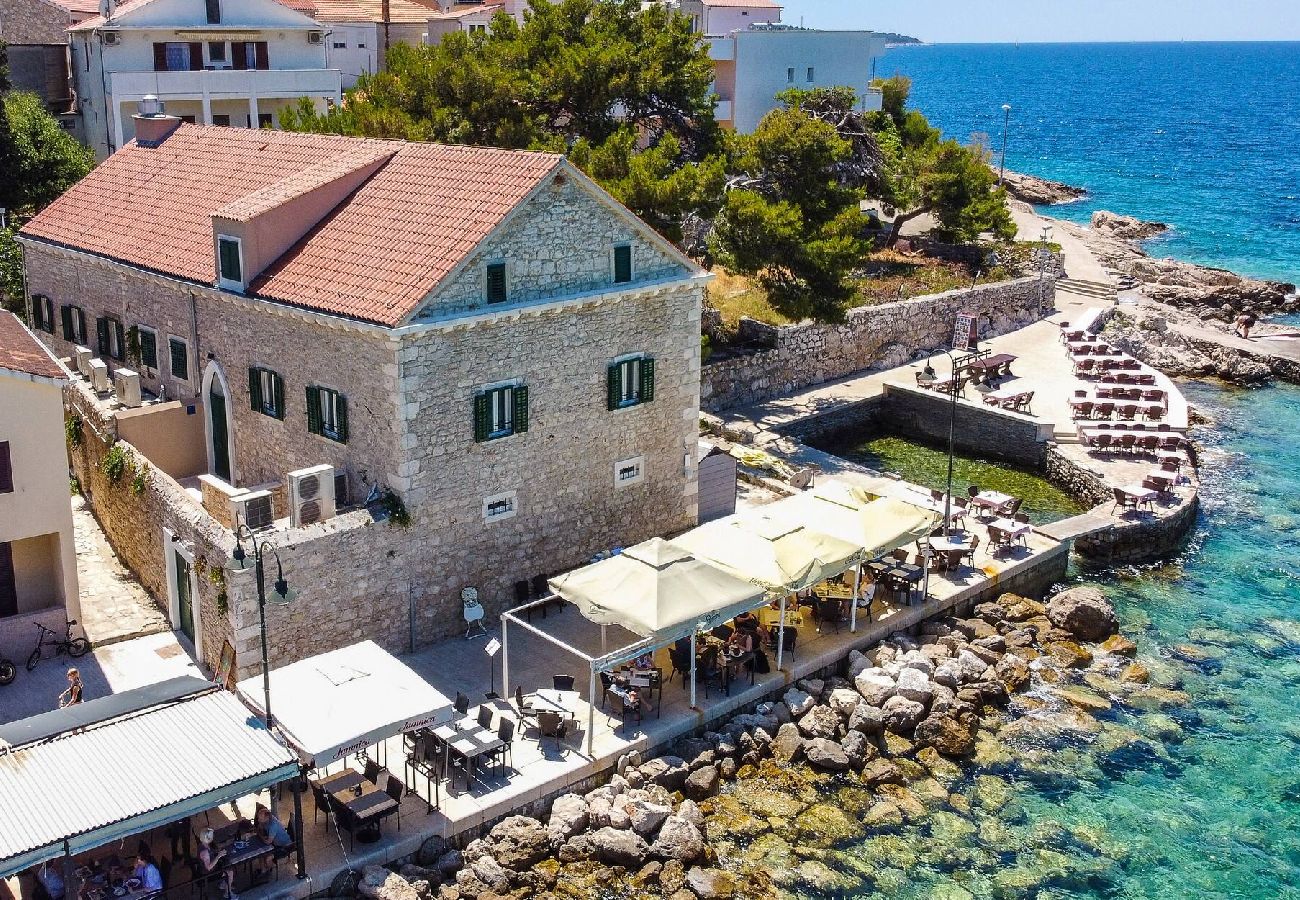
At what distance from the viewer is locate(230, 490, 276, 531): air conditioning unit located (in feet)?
78.4

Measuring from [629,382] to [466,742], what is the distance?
9651mm

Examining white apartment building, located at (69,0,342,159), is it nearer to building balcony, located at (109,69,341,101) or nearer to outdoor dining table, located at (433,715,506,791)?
building balcony, located at (109,69,341,101)

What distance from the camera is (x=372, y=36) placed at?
69.4 m

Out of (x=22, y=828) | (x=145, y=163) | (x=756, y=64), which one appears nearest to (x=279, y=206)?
(x=145, y=163)

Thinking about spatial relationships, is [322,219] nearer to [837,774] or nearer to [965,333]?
[837,774]

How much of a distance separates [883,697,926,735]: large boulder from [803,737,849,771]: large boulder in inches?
60.9

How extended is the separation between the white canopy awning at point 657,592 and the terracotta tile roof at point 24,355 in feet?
32.7

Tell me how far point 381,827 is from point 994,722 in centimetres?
1232

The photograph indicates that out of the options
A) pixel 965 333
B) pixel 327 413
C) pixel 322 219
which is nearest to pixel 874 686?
pixel 327 413

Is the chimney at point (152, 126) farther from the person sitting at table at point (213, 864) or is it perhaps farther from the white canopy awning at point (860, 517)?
the person sitting at table at point (213, 864)

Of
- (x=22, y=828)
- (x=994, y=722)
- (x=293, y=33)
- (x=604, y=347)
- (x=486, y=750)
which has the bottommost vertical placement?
(x=994, y=722)

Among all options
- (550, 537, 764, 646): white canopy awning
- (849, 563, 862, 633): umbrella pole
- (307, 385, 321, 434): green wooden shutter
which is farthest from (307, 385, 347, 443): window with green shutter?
(849, 563, 862, 633): umbrella pole

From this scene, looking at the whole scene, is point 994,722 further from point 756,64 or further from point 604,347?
point 756,64

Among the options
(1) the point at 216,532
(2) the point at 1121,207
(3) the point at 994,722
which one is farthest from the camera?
(2) the point at 1121,207
